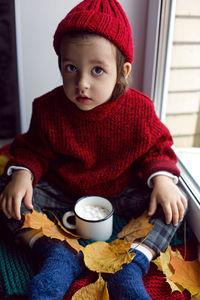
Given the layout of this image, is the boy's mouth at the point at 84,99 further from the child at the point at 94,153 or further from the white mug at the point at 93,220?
the white mug at the point at 93,220

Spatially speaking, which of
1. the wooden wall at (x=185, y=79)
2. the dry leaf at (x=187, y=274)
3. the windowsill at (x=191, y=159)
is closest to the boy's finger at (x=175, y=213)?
the dry leaf at (x=187, y=274)

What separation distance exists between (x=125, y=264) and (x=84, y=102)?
439 mm

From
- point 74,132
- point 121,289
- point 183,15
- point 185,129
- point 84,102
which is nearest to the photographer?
point 121,289

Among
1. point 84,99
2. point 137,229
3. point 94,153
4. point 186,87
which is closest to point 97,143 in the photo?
point 94,153

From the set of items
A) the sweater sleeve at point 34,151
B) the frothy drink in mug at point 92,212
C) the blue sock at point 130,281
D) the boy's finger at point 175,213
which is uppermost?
the sweater sleeve at point 34,151

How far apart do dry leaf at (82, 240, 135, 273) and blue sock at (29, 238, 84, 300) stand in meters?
0.04

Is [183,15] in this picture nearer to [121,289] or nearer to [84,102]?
[84,102]

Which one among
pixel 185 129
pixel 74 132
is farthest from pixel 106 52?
pixel 185 129

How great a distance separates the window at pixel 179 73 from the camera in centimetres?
121

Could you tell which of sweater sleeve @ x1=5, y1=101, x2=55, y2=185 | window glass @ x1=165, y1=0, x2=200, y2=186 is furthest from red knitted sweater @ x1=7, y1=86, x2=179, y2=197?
window glass @ x1=165, y1=0, x2=200, y2=186

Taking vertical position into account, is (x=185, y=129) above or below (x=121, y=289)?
above

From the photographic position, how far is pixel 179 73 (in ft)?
4.34

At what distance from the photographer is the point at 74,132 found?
40.9 inches

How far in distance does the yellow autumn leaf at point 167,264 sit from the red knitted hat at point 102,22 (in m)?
0.56
